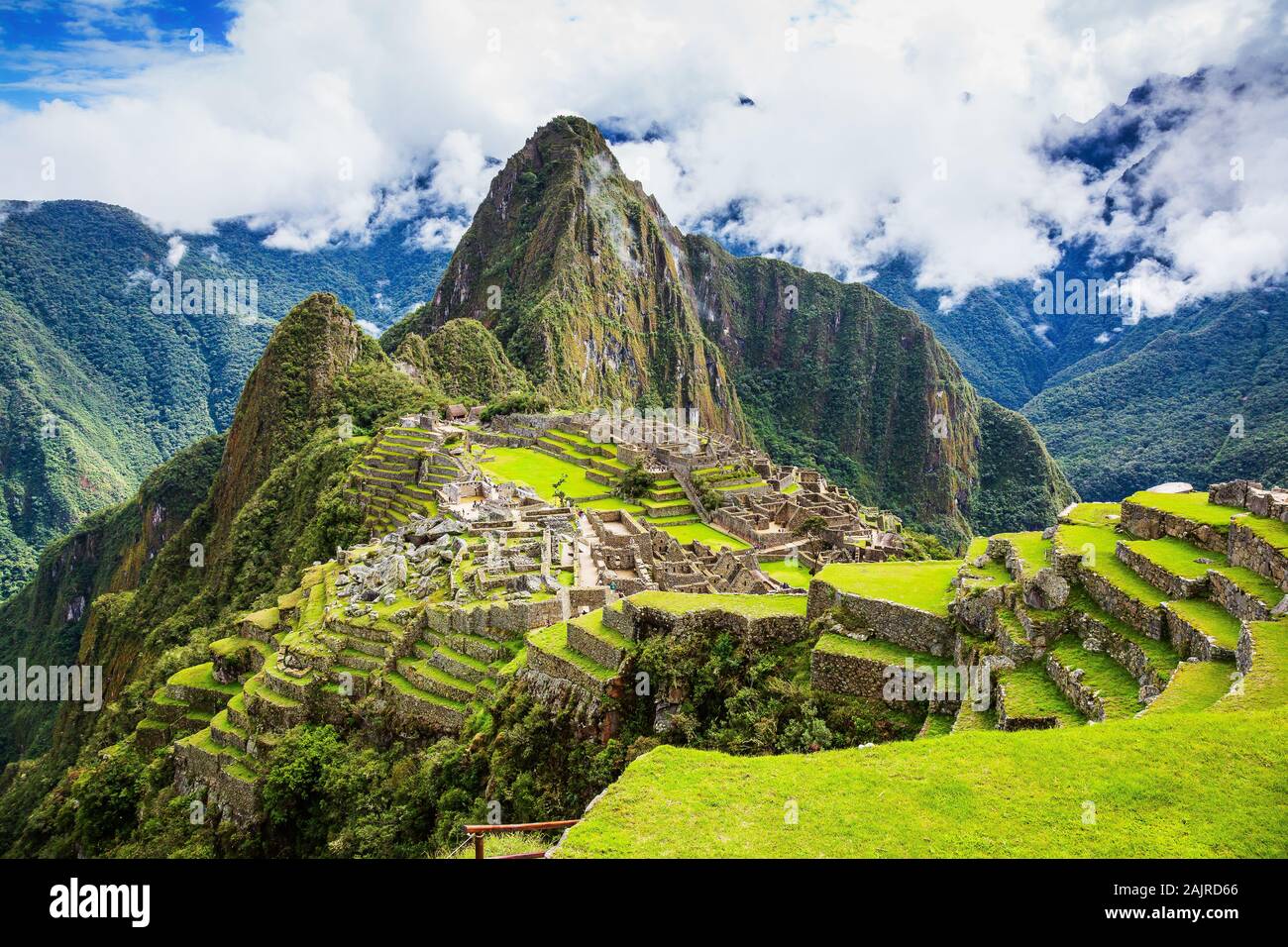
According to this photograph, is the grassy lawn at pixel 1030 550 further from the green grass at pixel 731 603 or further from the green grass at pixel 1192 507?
the green grass at pixel 731 603

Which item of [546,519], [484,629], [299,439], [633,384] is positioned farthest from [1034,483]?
[484,629]

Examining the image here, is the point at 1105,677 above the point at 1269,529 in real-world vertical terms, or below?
below

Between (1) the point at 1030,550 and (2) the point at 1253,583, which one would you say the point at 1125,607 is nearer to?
(2) the point at 1253,583

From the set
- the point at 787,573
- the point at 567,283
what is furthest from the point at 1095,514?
the point at 567,283

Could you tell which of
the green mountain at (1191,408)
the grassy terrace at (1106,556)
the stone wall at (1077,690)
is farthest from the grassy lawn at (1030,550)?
the green mountain at (1191,408)

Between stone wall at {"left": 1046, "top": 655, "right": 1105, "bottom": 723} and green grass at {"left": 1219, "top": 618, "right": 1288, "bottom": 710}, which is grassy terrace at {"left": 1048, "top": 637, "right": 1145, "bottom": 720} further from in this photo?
green grass at {"left": 1219, "top": 618, "right": 1288, "bottom": 710}
